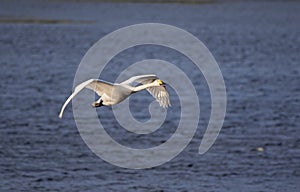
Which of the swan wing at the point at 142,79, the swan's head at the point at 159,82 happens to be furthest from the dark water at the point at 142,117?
the swan's head at the point at 159,82

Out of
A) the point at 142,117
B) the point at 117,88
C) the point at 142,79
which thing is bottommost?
the point at 117,88

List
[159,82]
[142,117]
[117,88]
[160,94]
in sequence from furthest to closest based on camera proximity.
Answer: [142,117] → [160,94] → [159,82] → [117,88]

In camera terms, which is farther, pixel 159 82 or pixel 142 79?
pixel 142 79

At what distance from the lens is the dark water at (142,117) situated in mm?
27641

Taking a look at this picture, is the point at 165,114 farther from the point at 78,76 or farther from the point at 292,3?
the point at 292,3

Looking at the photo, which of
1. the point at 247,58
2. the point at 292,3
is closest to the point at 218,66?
the point at 247,58

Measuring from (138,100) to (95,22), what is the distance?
39613 millimetres

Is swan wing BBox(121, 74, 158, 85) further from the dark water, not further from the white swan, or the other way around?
the dark water

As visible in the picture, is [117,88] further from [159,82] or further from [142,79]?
[159,82]

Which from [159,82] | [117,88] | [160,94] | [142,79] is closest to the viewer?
[117,88]

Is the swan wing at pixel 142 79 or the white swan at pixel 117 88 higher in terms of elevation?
the swan wing at pixel 142 79

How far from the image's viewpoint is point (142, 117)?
3628cm

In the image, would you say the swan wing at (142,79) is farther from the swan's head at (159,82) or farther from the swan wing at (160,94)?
the swan wing at (160,94)

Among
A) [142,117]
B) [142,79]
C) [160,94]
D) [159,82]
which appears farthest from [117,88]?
[142,117]
